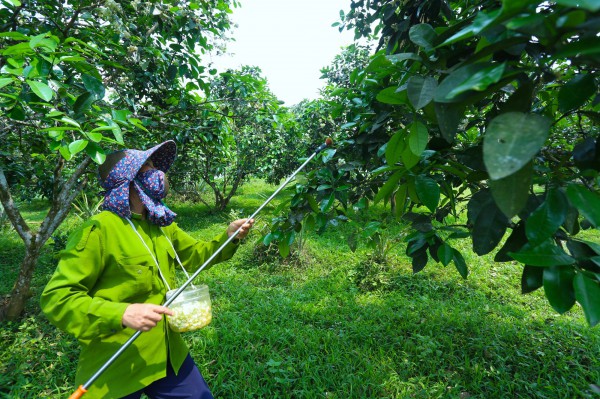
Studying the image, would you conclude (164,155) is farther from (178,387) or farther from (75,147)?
(178,387)

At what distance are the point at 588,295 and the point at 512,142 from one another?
15.9 inches

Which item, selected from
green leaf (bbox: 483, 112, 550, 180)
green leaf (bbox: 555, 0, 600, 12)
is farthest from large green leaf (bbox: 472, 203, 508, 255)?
green leaf (bbox: 555, 0, 600, 12)

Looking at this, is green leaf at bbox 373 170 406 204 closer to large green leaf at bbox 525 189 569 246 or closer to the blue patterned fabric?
large green leaf at bbox 525 189 569 246

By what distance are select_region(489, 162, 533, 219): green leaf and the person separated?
1210 millimetres

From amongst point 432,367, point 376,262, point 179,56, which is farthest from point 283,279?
point 179,56

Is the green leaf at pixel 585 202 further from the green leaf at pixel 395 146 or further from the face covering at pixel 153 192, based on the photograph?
the face covering at pixel 153 192

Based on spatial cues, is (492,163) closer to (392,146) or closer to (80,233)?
(392,146)

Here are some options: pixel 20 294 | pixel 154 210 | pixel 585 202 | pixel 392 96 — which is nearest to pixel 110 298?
pixel 154 210

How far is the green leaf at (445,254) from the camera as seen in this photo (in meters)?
1.27

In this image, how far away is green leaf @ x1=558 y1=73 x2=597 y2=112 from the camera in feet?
2.12

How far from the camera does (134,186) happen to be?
1.58m

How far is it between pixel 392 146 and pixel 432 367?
2362mm

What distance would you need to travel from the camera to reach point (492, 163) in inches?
17.2

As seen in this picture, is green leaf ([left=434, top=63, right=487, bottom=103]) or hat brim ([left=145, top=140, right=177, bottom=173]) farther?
hat brim ([left=145, top=140, right=177, bottom=173])
